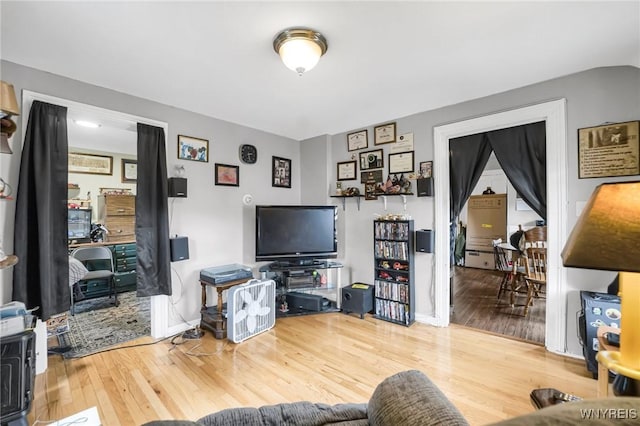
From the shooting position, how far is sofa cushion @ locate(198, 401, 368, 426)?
1.03 meters

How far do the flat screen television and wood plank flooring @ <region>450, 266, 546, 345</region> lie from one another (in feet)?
5.88

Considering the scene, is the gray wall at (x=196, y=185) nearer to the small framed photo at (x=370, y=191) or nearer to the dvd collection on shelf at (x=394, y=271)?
the small framed photo at (x=370, y=191)

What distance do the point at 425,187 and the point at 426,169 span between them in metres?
0.24

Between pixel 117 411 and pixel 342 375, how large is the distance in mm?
1532

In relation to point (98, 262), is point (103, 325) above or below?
below

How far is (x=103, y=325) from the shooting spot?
123 inches

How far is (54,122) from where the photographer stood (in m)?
2.21

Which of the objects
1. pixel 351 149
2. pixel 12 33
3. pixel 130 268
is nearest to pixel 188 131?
pixel 12 33

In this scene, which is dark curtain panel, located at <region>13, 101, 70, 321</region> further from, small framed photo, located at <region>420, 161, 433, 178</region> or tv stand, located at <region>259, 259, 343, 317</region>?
small framed photo, located at <region>420, 161, 433, 178</region>

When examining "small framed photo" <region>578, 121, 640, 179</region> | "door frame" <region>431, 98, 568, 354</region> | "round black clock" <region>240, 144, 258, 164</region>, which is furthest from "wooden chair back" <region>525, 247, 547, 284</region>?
"round black clock" <region>240, 144, 258, 164</region>

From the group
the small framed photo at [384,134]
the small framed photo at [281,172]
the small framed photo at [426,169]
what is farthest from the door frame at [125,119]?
the small framed photo at [426,169]

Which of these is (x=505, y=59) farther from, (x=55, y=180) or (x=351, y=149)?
(x=55, y=180)

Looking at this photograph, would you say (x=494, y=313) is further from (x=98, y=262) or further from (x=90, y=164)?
(x=90, y=164)

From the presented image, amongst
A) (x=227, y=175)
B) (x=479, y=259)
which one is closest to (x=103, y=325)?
(x=227, y=175)
